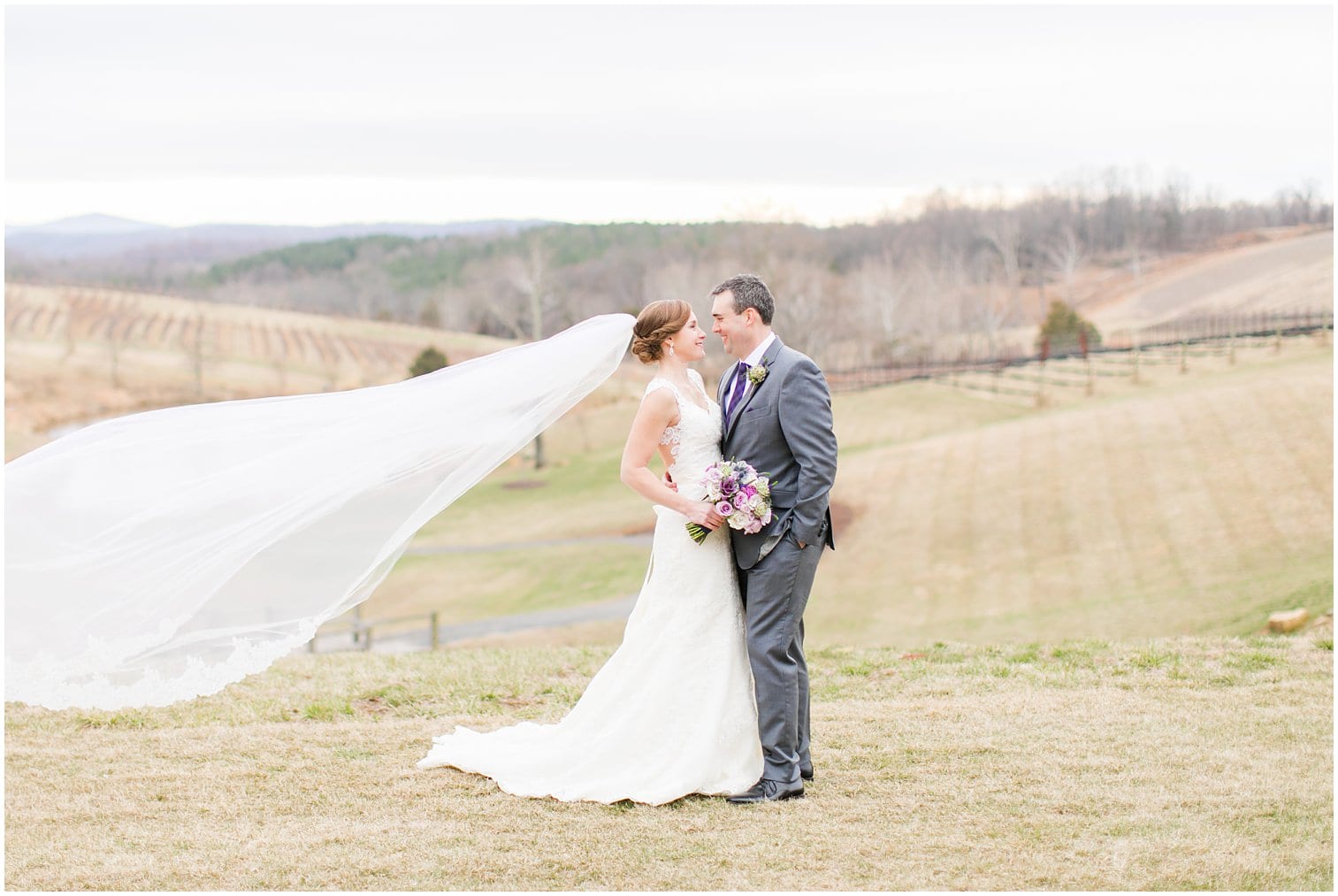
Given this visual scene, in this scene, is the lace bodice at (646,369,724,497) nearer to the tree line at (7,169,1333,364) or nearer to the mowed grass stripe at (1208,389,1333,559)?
the mowed grass stripe at (1208,389,1333,559)

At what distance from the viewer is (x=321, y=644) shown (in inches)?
860

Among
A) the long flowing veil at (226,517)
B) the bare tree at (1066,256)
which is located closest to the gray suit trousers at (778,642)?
the long flowing veil at (226,517)

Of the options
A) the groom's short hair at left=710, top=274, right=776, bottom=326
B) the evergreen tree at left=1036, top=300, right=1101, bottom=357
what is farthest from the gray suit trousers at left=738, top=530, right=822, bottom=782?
the evergreen tree at left=1036, top=300, right=1101, bottom=357

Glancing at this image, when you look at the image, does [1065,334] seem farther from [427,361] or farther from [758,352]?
[758,352]

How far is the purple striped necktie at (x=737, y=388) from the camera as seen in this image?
623cm

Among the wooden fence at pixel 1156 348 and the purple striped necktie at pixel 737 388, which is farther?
the wooden fence at pixel 1156 348

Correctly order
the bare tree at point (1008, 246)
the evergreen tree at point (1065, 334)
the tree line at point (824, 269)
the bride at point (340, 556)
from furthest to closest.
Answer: the bare tree at point (1008, 246) → the tree line at point (824, 269) → the evergreen tree at point (1065, 334) → the bride at point (340, 556)

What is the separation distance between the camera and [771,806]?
19.6 feet

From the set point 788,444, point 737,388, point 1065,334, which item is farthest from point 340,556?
point 1065,334

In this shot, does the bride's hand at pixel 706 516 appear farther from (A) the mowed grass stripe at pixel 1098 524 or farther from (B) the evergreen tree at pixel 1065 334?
(B) the evergreen tree at pixel 1065 334

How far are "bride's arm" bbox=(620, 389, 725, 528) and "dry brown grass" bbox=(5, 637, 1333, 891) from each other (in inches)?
56.6

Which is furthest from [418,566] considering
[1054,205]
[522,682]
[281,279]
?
[281,279]

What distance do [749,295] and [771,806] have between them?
2.53 meters

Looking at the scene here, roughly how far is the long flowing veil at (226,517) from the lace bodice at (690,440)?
78 centimetres
